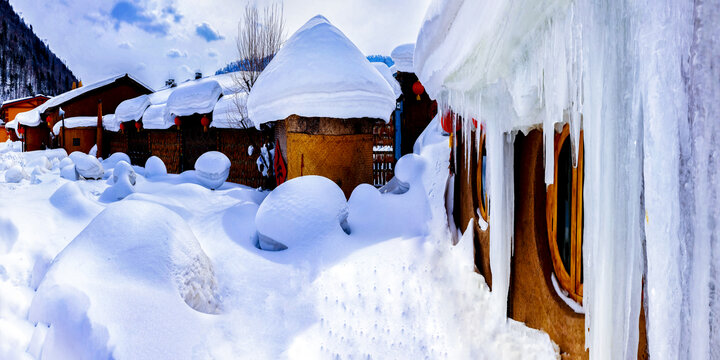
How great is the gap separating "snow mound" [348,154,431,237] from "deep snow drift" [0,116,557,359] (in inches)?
1.1

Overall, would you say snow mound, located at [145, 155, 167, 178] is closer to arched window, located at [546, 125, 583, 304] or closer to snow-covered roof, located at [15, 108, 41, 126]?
arched window, located at [546, 125, 583, 304]

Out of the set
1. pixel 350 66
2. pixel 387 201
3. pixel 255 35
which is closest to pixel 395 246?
pixel 387 201

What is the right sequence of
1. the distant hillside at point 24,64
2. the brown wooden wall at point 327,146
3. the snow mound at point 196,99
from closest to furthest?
the brown wooden wall at point 327,146 < the snow mound at point 196,99 < the distant hillside at point 24,64

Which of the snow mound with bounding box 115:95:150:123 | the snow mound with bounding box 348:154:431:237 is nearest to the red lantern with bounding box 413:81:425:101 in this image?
the snow mound with bounding box 348:154:431:237

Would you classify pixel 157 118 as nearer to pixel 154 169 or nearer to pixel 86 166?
pixel 86 166

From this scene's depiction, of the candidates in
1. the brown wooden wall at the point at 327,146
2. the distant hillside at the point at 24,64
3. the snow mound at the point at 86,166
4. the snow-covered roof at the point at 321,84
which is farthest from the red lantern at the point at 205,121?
the distant hillside at the point at 24,64

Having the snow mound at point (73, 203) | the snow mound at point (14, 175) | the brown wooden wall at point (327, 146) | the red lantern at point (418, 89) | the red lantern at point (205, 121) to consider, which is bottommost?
the snow mound at point (73, 203)

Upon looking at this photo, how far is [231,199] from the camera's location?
713 cm

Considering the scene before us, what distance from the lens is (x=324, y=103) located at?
647cm

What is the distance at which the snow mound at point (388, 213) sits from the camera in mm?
5320

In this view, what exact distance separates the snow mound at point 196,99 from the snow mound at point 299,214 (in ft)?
25.0

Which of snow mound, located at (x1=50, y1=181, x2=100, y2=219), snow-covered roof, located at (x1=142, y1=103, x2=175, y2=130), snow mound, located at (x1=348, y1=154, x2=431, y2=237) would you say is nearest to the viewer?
snow mound, located at (x1=50, y1=181, x2=100, y2=219)

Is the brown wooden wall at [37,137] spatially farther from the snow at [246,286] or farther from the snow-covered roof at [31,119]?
the snow at [246,286]

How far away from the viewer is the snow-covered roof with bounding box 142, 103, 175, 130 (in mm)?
12781
